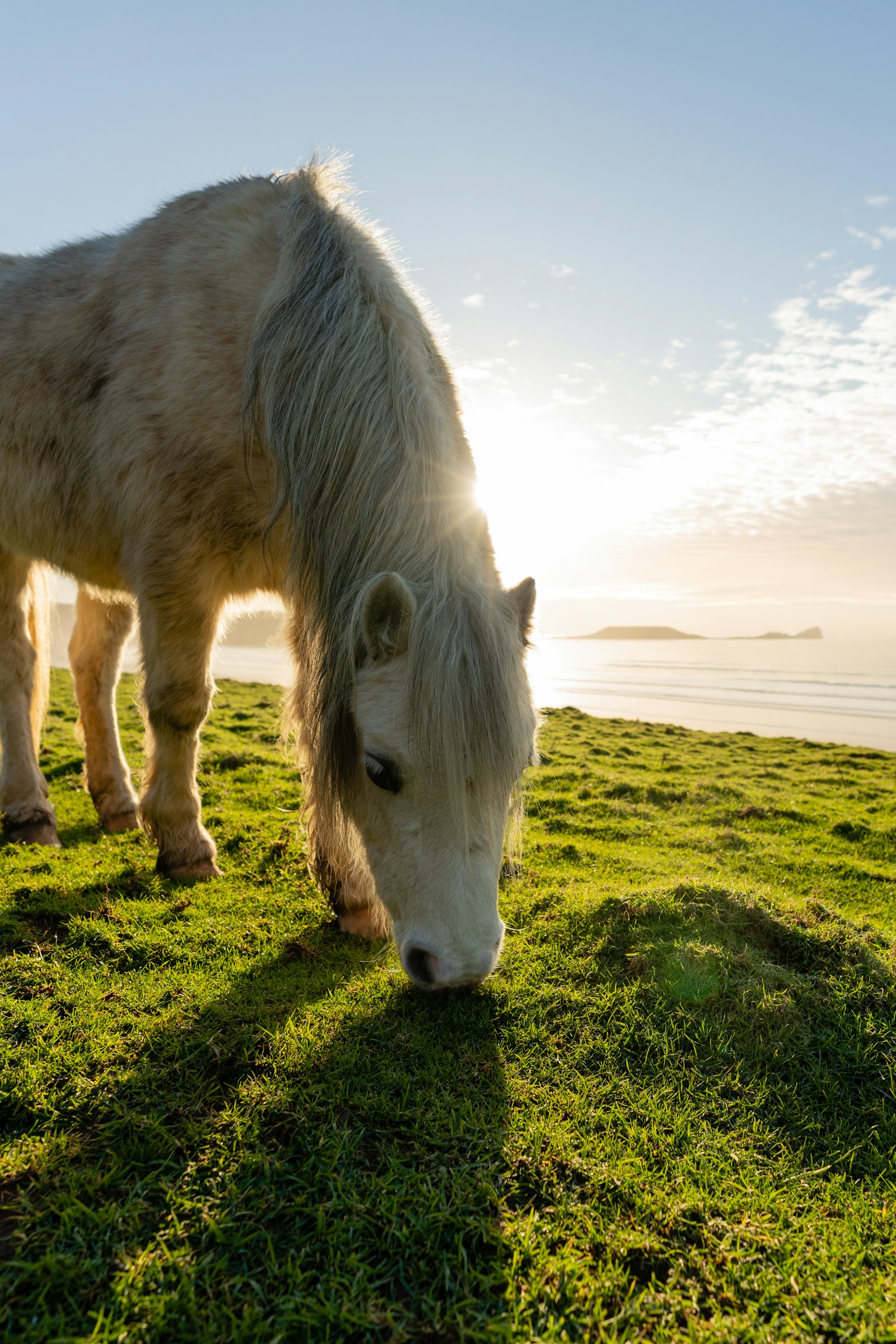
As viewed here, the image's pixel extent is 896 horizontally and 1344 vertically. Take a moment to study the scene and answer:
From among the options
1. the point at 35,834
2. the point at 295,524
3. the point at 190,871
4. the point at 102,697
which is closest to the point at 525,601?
the point at 295,524

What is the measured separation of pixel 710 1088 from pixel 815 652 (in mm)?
60603

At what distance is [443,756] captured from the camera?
2330 millimetres

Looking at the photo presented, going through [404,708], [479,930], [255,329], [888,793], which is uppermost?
[255,329]

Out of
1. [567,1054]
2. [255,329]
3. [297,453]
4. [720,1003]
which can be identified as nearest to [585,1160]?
[567,1054]

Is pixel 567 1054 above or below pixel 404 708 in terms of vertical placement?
below

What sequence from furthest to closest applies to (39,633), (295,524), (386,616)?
1. (39,633)
2. (295,524)
3. (386,616)

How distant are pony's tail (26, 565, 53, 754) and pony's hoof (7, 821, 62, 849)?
0.85 metres

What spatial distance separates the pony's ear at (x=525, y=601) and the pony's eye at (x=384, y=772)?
744 mm

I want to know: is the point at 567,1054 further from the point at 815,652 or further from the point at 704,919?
the point at 815,652

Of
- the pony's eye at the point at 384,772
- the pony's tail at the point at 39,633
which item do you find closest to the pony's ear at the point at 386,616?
the pony's eye at the point at 384,772

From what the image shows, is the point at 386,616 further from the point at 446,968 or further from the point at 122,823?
the point at 122,823

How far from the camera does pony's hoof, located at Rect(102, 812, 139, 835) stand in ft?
17.1

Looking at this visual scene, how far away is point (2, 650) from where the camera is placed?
5.09 m

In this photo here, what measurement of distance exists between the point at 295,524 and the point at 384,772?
1.20m
